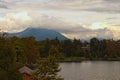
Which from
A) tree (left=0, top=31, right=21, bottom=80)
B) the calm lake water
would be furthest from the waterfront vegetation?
tree (left=0, top=31, right=21, bottom=80)

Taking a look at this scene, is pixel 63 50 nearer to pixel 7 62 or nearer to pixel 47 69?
pixel 47 69

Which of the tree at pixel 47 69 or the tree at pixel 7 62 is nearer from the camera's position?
the tree at pixel 7 62

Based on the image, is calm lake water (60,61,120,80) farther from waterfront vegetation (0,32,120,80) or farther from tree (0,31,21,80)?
tree (0,31,21,80)

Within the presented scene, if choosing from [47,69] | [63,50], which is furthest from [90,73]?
[63,50]

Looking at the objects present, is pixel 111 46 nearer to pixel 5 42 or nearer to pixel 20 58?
pixel 20 58

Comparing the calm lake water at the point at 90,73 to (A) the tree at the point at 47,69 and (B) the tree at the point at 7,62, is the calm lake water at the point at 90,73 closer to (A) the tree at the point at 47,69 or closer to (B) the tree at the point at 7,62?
(A) the tree at the point at 47,69

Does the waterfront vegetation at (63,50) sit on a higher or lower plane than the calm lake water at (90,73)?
higher

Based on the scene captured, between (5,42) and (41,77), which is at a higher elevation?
(5,42)

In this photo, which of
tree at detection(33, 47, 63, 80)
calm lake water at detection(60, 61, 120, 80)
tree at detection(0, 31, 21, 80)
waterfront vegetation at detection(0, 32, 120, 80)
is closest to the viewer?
tree at detection(0, 31, 21, 80)

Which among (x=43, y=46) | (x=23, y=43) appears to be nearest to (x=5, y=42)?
(x=23, y=43)

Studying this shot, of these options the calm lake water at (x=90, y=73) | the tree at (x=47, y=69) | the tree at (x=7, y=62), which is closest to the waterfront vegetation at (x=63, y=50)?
the calm lake water at (x=90, y=73)

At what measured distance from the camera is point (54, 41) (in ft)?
573

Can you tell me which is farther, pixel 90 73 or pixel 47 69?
pixel 90 73

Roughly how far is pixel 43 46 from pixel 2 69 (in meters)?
126
